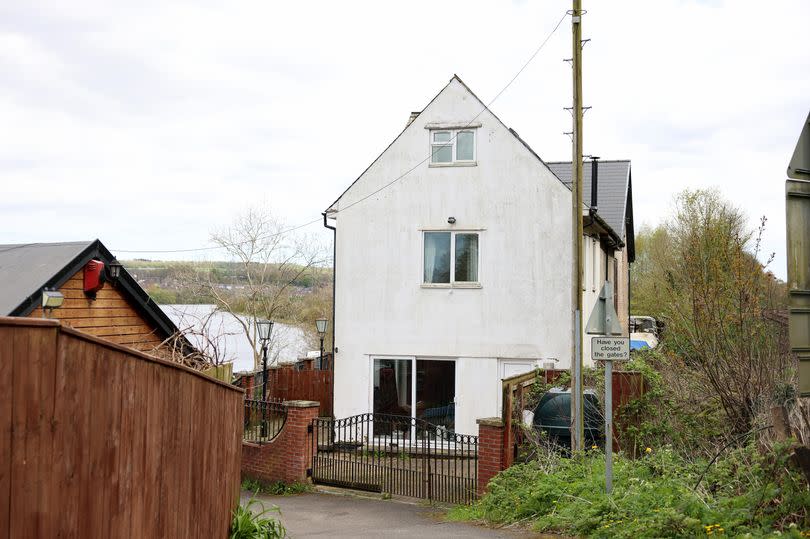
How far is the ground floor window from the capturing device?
2042 cm

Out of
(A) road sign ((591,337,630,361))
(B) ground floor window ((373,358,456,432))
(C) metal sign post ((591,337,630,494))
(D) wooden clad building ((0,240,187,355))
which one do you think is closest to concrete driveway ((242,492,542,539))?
(C) metal sign post ((591,337,630,494))

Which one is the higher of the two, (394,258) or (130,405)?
(394,258)

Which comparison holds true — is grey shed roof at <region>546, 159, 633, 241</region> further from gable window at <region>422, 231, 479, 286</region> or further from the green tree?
the green tree

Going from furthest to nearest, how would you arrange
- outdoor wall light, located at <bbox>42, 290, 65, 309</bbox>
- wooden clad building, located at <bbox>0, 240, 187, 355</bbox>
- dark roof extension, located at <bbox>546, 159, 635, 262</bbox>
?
dark roof extension, located at <bbox>546, 159, 635, 262</bbox>, wooden clad building, located at <bbox>0, 240, 187, 355</bbox>, outdoor wall light, located at <bbox>42, 290, 65, 309</bbox>

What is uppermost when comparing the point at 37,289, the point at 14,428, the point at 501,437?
the point at 37,289

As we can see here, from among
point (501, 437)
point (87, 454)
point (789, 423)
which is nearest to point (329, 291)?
point (501, 437)

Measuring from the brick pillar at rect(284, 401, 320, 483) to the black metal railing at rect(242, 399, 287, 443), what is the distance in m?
0.30

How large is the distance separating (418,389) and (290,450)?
15.9 feet

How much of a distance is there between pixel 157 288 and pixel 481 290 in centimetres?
786

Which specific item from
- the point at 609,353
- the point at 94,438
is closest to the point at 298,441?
the point at 609,353

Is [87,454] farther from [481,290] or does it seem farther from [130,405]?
[481,290]

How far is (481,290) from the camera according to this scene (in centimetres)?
2048

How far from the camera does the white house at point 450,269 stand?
2020cm

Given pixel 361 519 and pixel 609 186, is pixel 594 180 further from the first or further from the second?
pixel 361 519
